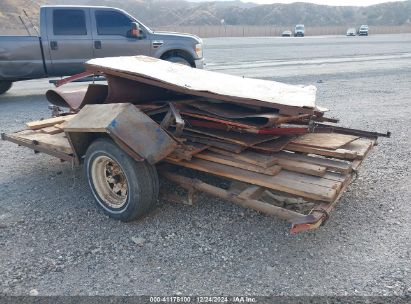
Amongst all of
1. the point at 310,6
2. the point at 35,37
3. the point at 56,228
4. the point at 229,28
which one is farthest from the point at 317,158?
the point at 310,6

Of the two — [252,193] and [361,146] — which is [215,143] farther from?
[361,146]

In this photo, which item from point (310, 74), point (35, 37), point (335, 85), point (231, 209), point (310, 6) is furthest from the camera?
point (310, 6)

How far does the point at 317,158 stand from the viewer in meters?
3.63

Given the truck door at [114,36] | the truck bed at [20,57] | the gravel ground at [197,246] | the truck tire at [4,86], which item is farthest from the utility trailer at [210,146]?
the truck tire at [4,86]

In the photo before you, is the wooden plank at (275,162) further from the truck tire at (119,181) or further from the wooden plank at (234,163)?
the truck tire at (119,181)

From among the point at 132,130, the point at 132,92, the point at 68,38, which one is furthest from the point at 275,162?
the point at 68,38

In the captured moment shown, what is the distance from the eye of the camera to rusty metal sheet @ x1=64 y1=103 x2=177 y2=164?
3.20 m

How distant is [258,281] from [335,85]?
9.41 meters

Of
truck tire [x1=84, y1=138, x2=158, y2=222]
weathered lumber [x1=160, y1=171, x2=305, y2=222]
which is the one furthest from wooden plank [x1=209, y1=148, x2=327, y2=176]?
truck tire [x1=84, y1=138, x2=158, y2=222]

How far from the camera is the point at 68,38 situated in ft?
30.8

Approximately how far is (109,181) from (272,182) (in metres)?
1.56

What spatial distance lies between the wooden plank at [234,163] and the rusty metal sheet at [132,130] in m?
0.36

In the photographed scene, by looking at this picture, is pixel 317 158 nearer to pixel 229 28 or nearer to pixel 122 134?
pixel 122 134

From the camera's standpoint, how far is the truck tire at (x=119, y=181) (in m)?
3.30
